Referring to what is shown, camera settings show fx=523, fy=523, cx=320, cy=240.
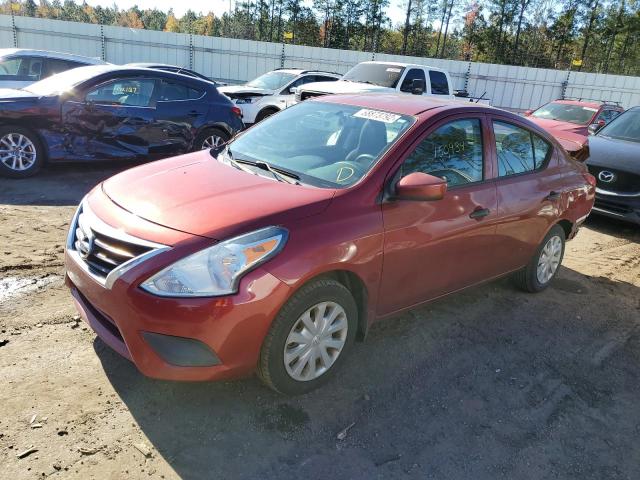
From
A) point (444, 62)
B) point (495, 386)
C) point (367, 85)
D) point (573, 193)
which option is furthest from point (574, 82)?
point (495, 386)

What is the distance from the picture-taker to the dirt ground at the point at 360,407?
102 inches

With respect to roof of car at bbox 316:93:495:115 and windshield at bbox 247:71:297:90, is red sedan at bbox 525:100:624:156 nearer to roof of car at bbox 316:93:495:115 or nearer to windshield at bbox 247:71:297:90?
windshield at bbox 247:71:297:90

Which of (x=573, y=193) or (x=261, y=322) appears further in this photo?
(x=573, y=193)

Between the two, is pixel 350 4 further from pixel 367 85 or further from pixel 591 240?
pixel 591 240

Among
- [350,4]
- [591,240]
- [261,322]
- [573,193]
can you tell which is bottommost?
[591,240]

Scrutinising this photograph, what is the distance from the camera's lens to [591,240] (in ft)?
23.4

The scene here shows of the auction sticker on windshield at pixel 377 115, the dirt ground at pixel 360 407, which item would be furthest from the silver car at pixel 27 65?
the auction sticker on windshield at pixel 377 115

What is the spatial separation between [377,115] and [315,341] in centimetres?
171

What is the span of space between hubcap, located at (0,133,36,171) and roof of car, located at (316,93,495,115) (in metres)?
4.67

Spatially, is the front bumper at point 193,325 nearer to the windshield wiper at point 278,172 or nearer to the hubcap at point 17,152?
the windshield wiper at point 278,172

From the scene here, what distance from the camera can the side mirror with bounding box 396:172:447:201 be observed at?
3148 mm

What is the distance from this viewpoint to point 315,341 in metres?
3.04

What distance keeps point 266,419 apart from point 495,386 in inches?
61.1

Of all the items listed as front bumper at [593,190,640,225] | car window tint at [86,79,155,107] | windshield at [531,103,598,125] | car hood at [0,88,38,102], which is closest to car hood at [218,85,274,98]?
car window tint at [86,79,155,107]
